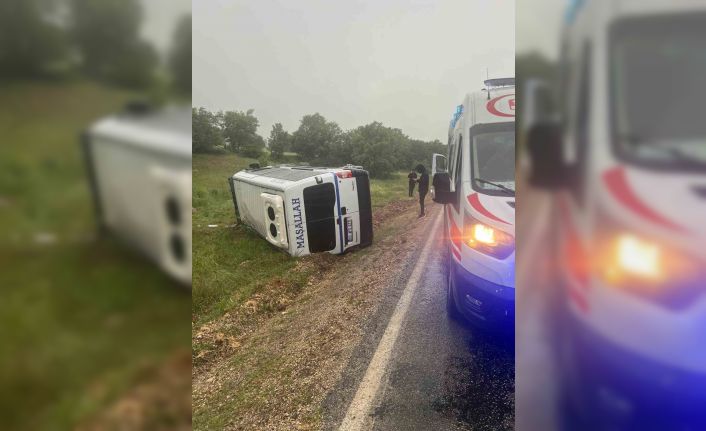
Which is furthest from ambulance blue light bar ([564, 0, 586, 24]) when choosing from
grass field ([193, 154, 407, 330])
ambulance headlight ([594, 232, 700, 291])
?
grass field ([193, 154, 407, 330])

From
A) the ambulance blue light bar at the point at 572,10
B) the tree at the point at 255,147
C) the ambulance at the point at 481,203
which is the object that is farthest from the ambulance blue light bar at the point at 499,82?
the tree at the point at 255,147

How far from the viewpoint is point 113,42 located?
735 millimetres

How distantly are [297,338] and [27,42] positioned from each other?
115 cm

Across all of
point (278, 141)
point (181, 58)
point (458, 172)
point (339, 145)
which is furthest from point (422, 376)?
point (181, 58)

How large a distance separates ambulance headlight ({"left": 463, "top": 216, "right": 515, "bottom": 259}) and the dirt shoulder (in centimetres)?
20

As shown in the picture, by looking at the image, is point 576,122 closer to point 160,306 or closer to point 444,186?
point 444,186

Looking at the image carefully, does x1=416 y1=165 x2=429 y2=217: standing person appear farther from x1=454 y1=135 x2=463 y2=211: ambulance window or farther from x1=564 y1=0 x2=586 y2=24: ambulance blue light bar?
x1=564 y1=0 x2=586 y2=24: ambulance blue light bar

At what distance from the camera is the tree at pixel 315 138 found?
1460 millimetres

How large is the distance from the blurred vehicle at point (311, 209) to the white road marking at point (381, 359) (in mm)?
253

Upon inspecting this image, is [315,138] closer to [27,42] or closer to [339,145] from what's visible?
[339,145]

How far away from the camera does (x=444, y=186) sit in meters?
1.45

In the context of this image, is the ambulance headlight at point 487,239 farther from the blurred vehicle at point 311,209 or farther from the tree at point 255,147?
the tree at point 255,147

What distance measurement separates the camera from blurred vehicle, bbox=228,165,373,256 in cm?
146

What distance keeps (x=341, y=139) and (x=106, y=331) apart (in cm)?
98
